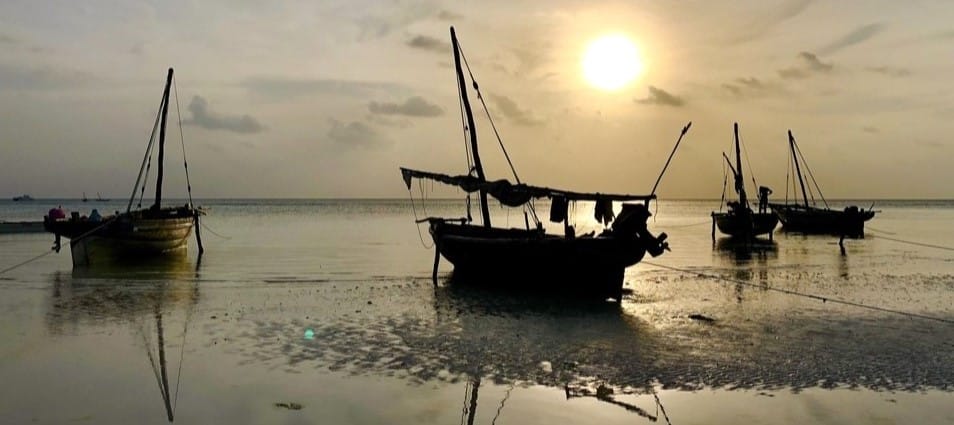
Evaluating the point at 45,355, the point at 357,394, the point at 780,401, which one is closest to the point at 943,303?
the point at 780,401

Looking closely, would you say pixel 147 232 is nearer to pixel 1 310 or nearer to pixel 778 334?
pixel 1 310

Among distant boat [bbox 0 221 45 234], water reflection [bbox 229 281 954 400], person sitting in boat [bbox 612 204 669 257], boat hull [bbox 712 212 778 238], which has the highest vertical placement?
person sitting in boat [bbox 612 204 669 257]

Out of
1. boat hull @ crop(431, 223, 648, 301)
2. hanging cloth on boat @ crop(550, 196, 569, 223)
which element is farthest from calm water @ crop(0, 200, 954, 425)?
hanging cloth on boat @ crop(550, 196, 569, 223)

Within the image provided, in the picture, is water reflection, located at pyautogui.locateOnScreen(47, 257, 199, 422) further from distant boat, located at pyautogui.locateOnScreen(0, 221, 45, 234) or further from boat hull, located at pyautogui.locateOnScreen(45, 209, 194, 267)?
distant boat, located at pyautogui.locateOnScreen(0, 221, 45, 234)

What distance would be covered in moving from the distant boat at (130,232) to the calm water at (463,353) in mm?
4613

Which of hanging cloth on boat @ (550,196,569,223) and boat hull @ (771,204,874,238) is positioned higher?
hanging cloth on boat @ (550,196,569,223)

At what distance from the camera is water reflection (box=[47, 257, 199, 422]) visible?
13.0 metres

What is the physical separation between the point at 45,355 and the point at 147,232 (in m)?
20.9

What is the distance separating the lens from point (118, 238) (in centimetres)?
3114

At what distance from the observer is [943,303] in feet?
63.6

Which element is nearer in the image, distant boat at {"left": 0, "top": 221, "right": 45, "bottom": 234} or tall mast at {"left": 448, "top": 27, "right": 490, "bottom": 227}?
tall mast at {"left": 448, "top": 27, "right": 490, "bottom": 227}

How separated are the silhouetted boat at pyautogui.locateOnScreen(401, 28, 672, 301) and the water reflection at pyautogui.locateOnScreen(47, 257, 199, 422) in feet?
26.8

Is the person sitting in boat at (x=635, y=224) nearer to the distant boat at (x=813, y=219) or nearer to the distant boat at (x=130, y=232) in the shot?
the distant boat at (x=130, y=232)

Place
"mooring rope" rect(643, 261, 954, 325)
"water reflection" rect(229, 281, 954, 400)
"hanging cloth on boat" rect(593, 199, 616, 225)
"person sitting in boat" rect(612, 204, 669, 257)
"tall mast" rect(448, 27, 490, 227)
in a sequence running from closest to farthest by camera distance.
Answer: "water reflection" rect(229, 281, 954, 400), "mooring rope" rect(643, 261, 954, 325), "person sitting in boat" rect(612, 204, 669, 257), "hanging cloth on boat" rect(593, 199, 616, 225), "tall mast" rect(448, 27, 490, 227)
